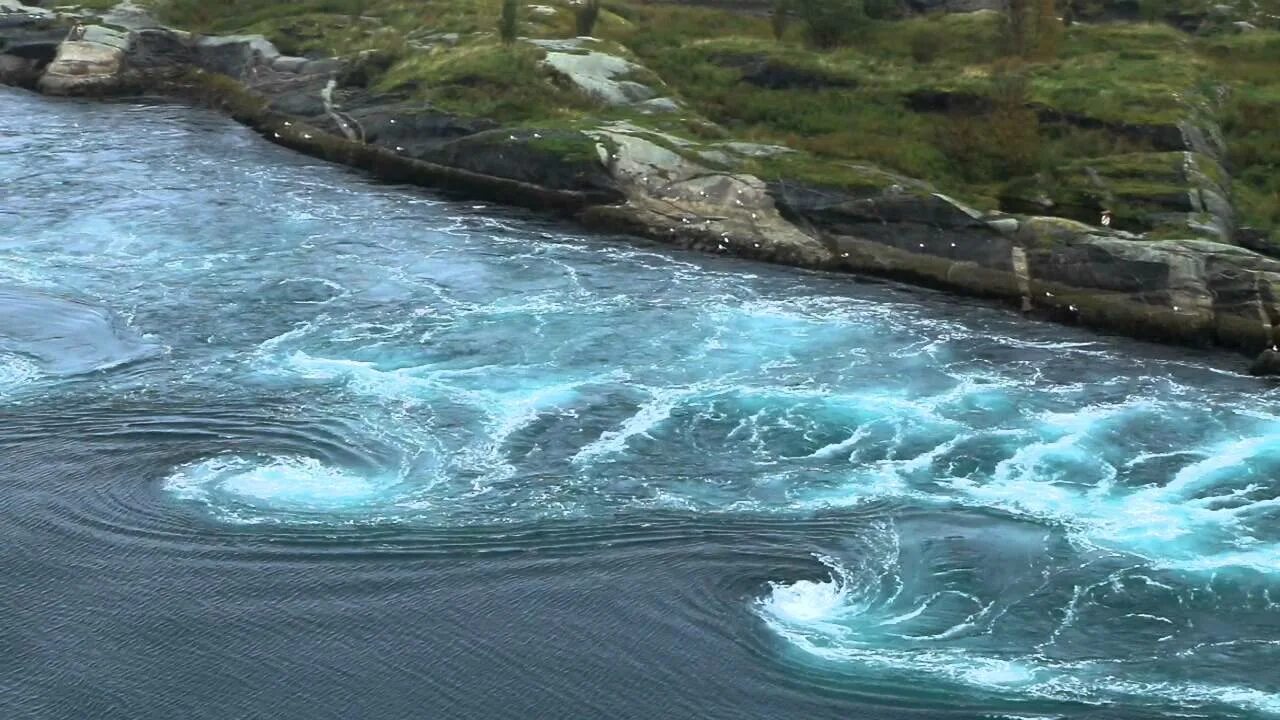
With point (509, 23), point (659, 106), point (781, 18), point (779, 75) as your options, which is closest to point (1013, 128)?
point (779, 75)

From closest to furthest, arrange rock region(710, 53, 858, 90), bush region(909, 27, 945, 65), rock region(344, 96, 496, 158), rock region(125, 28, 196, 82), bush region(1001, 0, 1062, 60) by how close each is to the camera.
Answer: rock region(344, 96, 496, 158), rock region(710, 53, 858, 90), bush region(1001, 0, 1062, 60), bush region(909, 27, 945, 65), rock region(125, 28, 196, 82)

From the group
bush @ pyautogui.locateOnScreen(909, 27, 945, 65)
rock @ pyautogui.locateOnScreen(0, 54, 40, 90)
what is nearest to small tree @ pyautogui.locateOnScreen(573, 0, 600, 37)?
bush @ pyautogui.locateOnScreen(909, 27, 945, 65)

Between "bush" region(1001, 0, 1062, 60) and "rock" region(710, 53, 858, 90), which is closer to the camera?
"rock" region(710, 53, 858, 90)

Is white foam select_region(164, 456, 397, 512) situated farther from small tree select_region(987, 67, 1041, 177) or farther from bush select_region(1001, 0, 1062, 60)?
bush select_region(1001, 0, 1062, 60)

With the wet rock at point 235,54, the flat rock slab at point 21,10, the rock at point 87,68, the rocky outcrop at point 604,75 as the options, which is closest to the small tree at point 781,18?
the rocky outcrop at point 604,75

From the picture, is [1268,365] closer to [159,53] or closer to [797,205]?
[797,205]

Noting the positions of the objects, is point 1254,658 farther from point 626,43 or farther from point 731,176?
point 626,43
